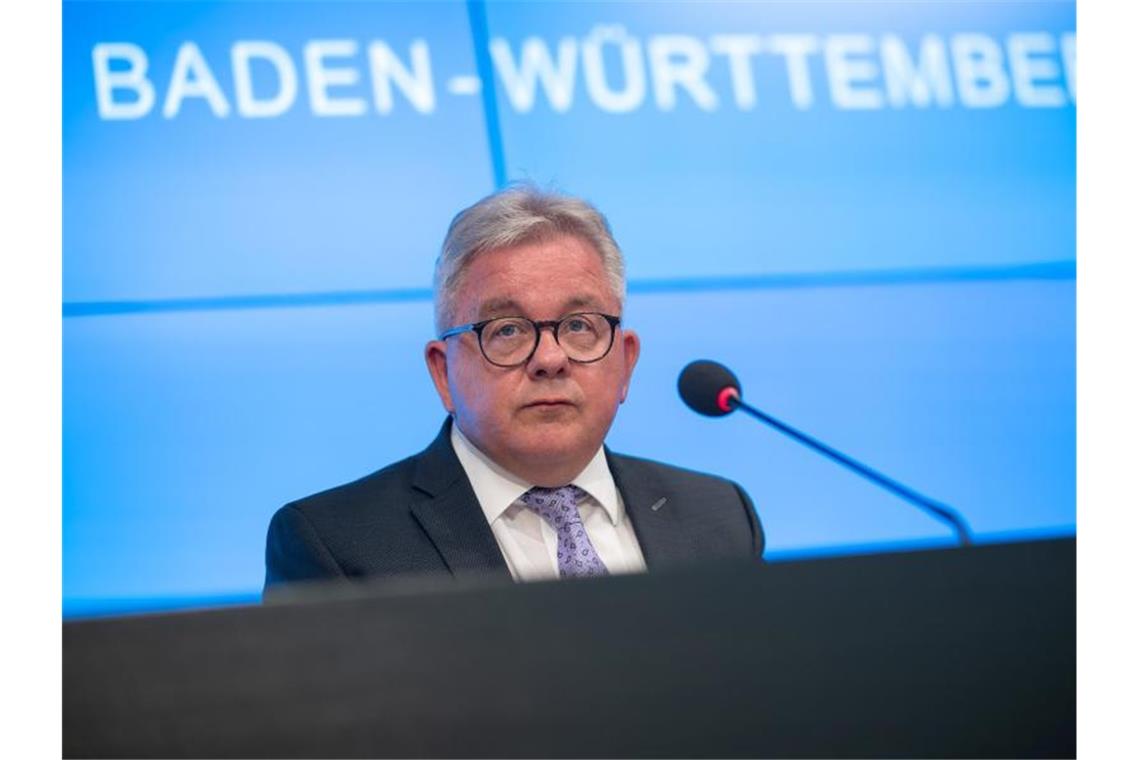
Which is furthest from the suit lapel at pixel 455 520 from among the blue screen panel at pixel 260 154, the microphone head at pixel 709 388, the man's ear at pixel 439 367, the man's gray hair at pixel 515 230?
the blue screen panel at pixel 260 154

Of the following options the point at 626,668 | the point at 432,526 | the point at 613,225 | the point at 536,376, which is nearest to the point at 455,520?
the point at 432,526

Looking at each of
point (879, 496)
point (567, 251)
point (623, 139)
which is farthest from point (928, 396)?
point (567, 251)

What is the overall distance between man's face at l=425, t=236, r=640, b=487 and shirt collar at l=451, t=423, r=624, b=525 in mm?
14

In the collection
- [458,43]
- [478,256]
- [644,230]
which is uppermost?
[458,43]

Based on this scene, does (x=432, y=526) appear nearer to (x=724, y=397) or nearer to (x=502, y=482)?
(x=502, y=482)

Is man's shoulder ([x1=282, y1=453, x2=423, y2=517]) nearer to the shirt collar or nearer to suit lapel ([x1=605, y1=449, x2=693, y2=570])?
the shirt collar

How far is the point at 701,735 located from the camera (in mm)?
700

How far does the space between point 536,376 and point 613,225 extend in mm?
1469

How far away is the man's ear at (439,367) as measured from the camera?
80.5 inches

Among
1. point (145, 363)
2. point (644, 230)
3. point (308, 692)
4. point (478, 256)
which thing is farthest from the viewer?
point (644, 230)

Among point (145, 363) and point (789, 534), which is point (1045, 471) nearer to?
point (789, 534)

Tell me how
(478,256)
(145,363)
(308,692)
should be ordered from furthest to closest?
(145,363) < (478,256) < (308,692)

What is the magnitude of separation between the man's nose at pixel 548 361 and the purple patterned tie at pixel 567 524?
18 centimetres

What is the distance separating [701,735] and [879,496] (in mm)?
2984
